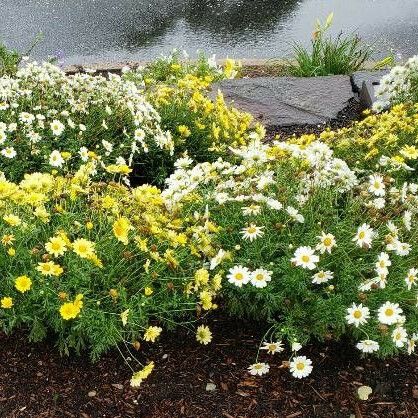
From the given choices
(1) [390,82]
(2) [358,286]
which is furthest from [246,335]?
(1) [390,82]

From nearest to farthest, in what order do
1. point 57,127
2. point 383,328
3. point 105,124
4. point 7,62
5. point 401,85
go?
point 383,328 → point 57,127 → point 105,124 → point 401,85 → point 7,62

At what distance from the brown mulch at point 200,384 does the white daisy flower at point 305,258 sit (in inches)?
22.9

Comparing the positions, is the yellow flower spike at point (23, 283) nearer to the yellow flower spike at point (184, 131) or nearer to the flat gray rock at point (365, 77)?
the yellow flower spike at point (184, 131)

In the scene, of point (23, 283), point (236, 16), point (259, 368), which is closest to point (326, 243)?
point (259, 368)

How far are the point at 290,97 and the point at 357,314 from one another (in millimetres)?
3928

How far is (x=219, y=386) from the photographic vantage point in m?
3.13

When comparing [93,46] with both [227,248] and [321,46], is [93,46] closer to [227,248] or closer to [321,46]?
[321,46]

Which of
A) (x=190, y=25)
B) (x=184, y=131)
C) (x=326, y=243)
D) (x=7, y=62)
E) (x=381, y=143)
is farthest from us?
(x=190, y=25)

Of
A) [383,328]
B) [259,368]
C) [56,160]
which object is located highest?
[56,160]

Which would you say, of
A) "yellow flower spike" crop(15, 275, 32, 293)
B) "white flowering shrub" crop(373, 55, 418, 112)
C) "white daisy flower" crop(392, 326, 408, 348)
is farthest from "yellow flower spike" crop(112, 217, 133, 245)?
"white flowering shrub" crop(373, 55, 418, 112)

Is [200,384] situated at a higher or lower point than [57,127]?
lower

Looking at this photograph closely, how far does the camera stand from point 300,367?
3.02 m

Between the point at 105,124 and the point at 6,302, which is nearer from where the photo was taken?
the point at 6,302

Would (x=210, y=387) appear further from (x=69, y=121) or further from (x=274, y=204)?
(x=69, y=121)
